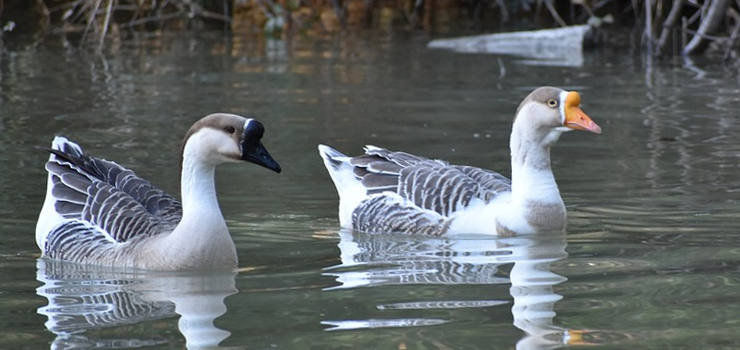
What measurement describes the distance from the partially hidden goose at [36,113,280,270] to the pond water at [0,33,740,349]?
0.51 ft

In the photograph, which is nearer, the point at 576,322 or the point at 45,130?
the point at 576,322

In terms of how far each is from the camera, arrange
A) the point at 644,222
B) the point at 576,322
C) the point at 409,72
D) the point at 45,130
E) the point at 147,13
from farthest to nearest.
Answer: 1. the point at 147,13
2. the point at 409,72
3. the point at 45,130
4. the point at 644,222
5. the point at 576,322

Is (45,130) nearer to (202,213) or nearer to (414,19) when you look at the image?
(202,213)

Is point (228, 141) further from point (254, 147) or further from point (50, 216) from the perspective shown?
point (50, 216)

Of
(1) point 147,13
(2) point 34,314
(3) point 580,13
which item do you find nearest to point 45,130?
(2) point 34,314

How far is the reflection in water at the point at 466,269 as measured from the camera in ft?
21.1

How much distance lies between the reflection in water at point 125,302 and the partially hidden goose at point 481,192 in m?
2.03

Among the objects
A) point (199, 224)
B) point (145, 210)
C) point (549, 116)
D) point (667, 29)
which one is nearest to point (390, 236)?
point (549, 116)

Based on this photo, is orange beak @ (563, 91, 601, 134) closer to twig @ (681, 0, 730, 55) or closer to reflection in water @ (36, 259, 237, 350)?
reflection in water @ (36, 259, 237, 350)

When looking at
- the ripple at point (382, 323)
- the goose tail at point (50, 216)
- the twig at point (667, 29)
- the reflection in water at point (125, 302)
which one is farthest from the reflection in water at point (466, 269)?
the twig at point (667, 29)

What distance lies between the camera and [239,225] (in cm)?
941

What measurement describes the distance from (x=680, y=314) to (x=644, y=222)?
2.72m

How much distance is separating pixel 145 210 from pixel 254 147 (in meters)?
1.23

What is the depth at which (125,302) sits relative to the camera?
7043 millimetres
